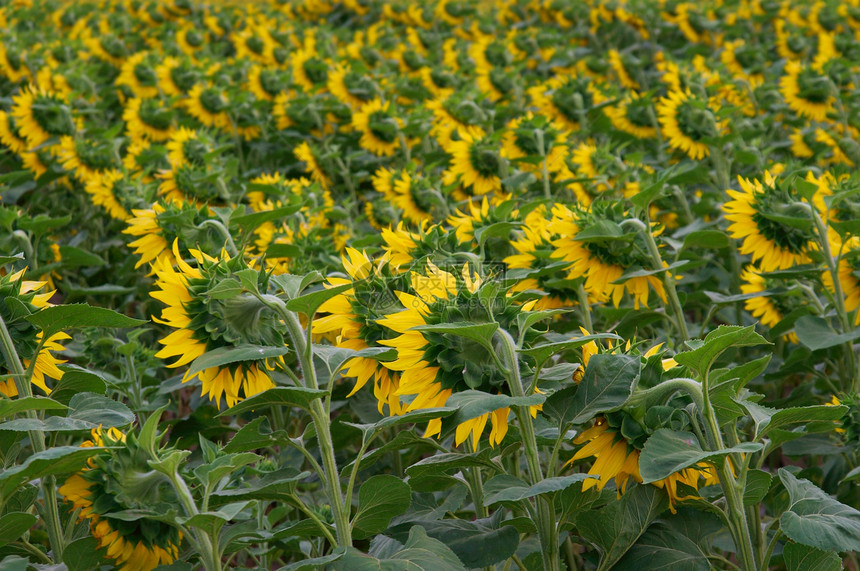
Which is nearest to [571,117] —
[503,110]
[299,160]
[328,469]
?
[503,110]

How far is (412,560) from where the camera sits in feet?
3.80

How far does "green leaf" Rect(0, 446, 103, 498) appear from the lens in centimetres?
109

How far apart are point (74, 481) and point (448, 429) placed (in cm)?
58

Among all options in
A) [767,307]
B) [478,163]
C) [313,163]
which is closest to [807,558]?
[767,307]

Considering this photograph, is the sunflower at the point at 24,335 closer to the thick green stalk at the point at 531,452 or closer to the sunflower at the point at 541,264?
the thick green stalk at the point at 531,452

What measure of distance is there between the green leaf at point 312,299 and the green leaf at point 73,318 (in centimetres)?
30

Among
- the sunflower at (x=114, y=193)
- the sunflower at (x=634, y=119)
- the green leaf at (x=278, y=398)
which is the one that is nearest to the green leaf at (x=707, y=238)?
the green leaf at (x=278, y=398)

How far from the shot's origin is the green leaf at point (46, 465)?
3.56 ft

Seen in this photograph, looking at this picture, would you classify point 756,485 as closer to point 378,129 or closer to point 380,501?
point 380,501

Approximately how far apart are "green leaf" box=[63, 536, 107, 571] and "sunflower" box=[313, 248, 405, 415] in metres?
0.45

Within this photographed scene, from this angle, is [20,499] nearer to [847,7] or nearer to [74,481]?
[74,481]

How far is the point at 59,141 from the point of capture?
3.42 metres

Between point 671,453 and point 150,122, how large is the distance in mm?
3323

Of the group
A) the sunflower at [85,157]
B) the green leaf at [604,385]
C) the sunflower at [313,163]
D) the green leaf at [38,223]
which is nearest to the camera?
the green leaf at [604,385]
